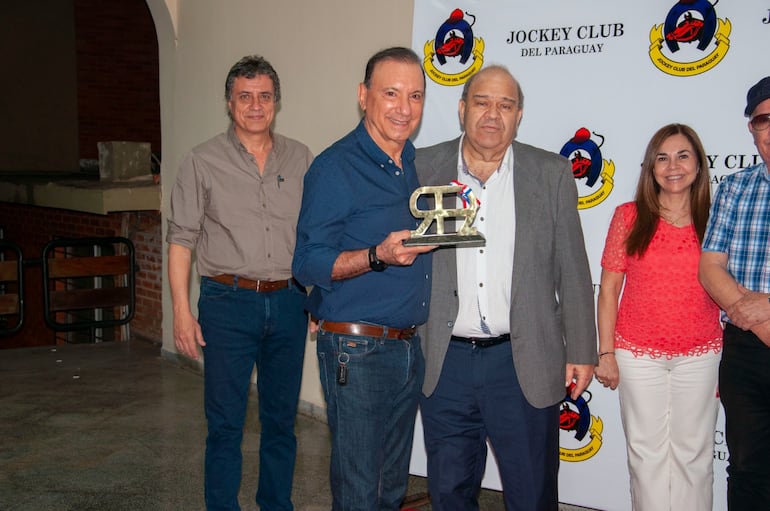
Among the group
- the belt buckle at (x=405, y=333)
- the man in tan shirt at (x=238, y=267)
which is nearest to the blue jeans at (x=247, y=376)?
the man in tan shirt at (x=238, y=267)

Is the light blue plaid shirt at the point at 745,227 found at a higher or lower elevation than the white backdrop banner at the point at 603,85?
lower

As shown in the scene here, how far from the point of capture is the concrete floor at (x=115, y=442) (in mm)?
3734

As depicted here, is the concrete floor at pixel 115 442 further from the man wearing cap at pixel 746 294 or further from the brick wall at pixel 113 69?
the brick wall at pixel 113 69

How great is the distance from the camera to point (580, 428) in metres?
3.30

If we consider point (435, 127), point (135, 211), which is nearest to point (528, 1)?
point (435, 127)

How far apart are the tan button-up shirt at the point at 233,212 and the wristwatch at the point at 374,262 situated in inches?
37.8

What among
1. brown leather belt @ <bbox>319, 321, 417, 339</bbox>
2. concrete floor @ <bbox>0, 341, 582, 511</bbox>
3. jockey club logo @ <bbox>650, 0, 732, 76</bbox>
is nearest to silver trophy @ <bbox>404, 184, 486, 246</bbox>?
brown leather belt @ <bbox>319, 321, 417, 339</bbox>

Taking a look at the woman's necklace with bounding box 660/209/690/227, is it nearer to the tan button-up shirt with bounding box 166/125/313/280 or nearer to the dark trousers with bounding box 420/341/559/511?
the dark trousers with bounding box 420/341/559/511

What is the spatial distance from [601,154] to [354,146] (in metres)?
1.33

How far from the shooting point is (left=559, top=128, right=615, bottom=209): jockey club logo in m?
3.21

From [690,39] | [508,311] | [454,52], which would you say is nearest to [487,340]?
[508,311]

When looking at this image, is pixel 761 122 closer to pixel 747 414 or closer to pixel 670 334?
pixel 670 334

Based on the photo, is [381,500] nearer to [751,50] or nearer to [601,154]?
[601,154]

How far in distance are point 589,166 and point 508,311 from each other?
1006mm
